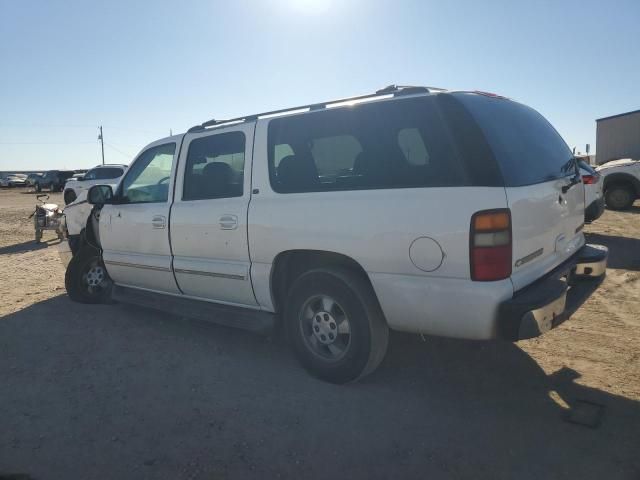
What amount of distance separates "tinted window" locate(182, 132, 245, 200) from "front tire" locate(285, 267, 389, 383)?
106 centimetres

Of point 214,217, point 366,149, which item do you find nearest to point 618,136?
point 366,149

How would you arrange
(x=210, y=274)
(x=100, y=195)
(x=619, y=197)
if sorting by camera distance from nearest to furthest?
(x=210, y=274) < (x=100, y=195) < (x=619, y=197)

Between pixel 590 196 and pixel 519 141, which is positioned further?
pixel 590 196

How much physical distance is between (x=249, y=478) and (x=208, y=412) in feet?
2.61

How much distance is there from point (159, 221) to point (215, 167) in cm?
84

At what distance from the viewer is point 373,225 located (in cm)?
306

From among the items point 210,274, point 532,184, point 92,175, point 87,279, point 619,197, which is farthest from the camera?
point 92,175

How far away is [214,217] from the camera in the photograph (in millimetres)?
4012

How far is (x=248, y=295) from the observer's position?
3.93m

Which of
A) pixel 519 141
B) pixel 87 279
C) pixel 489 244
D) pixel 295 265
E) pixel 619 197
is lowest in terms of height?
pixel 87 279

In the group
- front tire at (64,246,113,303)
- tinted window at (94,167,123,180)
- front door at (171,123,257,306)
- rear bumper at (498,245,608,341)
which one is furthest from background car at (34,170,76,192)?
rear bumper at (498,245,608,341)

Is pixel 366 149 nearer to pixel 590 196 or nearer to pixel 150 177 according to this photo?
pixel 150 177

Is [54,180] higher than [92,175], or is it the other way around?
[54,180]

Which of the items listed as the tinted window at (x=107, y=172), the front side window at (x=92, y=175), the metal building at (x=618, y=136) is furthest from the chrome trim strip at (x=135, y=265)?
the metal building at (x=618, y=136)
